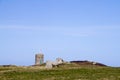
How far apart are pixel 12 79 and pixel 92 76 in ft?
25.0

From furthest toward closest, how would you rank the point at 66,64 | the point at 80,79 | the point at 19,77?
the point at 66,64 → the point at 19,77 → the point at 80,79

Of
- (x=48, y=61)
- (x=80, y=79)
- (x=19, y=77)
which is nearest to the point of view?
(x=80, y=79)

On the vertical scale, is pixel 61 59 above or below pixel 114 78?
above

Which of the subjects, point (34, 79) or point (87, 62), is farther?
point (87, 62)

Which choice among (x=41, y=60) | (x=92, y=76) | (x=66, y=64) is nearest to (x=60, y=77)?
(x=92, y=76)

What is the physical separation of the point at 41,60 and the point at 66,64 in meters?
7.78

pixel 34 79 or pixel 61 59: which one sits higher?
pixel 61 59

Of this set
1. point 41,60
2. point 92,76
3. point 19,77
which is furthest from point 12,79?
point 41,60

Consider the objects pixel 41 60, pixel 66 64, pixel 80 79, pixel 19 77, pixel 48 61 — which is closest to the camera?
pixel 80 79

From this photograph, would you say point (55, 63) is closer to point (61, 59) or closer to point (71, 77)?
point (61, 59)

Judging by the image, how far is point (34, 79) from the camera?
3147 centimetres

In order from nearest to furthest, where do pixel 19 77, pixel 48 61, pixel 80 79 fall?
pixel 80 79 < pixel 19 77 < pixel 48 61

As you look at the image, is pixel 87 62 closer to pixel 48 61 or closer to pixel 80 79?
pixel 48 61

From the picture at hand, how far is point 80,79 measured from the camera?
31016 mm
